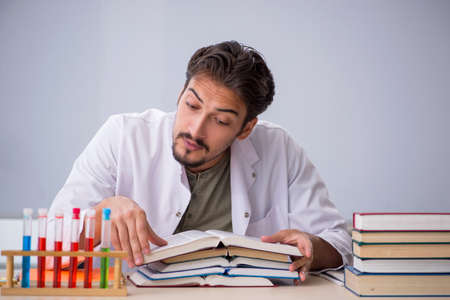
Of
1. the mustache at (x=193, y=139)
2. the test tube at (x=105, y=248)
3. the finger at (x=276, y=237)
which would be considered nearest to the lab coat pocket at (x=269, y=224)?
the mustache at (x=193, y=139)

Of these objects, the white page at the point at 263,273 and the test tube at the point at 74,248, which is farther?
the white page at the point at 263,273

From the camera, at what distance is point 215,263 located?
1137 mm

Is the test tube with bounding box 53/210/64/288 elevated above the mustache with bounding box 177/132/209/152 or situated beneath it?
situated beneath

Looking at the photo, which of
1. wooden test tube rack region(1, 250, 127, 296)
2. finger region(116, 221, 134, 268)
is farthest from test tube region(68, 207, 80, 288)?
finger region(116, 221, 134, 268)

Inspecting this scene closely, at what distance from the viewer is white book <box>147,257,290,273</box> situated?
114 centimetres

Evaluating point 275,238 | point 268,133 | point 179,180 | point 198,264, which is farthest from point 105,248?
point 268,133

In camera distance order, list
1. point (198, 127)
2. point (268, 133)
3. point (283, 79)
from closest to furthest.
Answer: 1. point (198, 127)
2. point (268, 133)
3. point (283, 79)

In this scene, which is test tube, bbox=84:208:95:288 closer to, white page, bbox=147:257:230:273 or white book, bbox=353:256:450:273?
white page, bbox=147:257:230:273

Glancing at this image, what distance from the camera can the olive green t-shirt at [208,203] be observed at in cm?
180

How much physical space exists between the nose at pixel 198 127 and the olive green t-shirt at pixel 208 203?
0.29 meters

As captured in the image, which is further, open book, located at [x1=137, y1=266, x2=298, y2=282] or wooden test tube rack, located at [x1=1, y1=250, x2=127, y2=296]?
open book, located at [x1=137, y1=266, x2=298, y2=282]

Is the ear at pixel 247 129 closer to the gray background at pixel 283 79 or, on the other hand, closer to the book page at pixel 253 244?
the book page at pixel 253 244

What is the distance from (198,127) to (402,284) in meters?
0.79

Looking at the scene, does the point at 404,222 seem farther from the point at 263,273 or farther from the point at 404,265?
the point at 263,273
